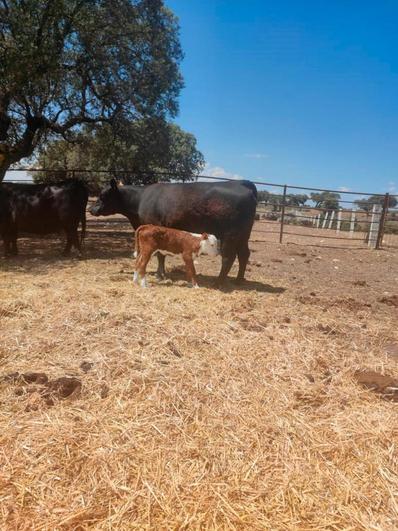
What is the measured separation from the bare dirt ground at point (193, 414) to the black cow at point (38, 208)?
3.27m

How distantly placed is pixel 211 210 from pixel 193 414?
4151mm

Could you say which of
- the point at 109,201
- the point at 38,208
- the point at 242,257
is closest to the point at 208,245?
the point at 242,257

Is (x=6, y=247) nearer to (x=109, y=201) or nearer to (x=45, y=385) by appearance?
(x=109, y=201)

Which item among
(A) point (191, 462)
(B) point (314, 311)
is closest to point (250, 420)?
(A) point (191, 462)

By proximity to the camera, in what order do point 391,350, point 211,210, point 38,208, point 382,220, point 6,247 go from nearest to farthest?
1. point 391,350
2. point 211,210
3. point 6,247
4. point 38,208
5. point 382,220

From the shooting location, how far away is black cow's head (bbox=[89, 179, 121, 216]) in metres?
7.63

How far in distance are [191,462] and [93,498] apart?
584 mm

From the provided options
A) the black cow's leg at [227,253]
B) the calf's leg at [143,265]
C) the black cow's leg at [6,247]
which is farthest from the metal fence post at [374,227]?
the black cow's leg at [6,247]

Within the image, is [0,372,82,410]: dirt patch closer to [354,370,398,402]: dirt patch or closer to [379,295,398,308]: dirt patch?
[354,370,398,402]: dirt patch

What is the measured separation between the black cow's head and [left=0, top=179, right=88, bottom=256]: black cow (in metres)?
0.79

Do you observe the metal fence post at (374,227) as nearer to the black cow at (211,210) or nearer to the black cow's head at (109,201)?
the black cow at (211,210)

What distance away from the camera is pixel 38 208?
8102 mm

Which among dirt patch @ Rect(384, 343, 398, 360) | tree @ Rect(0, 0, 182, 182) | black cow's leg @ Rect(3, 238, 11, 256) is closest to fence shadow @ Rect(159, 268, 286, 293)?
dirt patch @ Rect(384, 343, 398, 360)

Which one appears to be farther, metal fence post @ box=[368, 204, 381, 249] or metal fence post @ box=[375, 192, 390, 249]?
metal fence post @ box=[368, 204, 381, 249]
